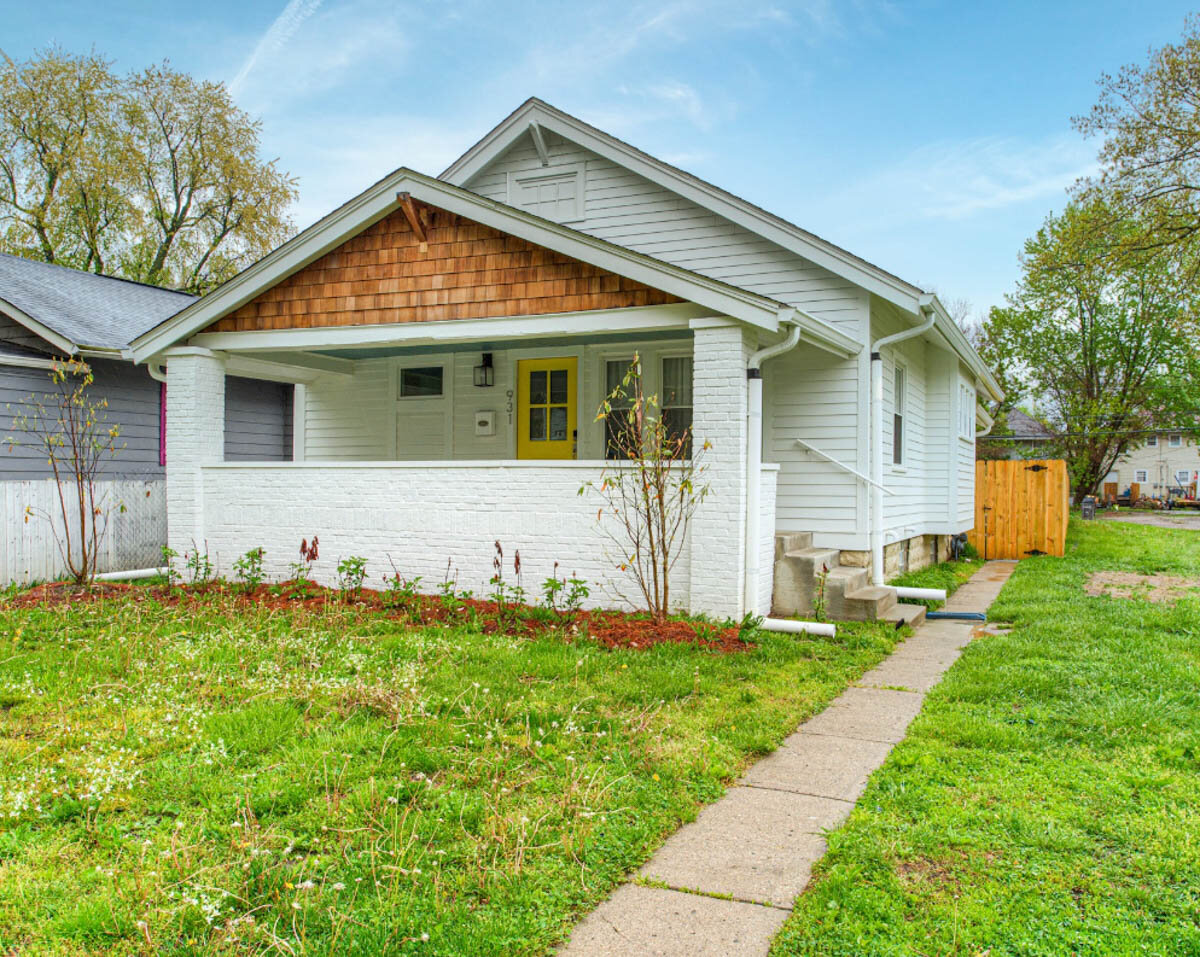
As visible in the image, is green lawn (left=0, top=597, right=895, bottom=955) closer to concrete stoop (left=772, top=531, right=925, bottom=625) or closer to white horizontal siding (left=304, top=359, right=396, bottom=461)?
concrete stoop (left=772, top=531, right=925, bottom=625)

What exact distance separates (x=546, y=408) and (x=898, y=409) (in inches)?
179

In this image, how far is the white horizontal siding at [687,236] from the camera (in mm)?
9289

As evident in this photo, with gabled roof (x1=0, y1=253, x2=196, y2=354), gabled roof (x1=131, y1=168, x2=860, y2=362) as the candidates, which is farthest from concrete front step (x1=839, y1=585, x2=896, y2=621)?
gabled roof (x1=0, y1=253, x2=196, y2=354)

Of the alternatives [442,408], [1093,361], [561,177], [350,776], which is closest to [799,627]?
[350,776]

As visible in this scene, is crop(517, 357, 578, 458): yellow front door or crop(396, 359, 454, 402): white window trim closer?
crop(517, 357, 578, 458): yellow front door

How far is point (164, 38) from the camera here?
2259 cm

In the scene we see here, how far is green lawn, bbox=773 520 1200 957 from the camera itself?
2.59 meters

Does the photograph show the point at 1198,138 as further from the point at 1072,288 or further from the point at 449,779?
the point at 449,779

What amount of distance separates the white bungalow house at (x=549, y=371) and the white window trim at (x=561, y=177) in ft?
0.10

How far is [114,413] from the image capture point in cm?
1152

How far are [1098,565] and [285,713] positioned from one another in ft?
39.1

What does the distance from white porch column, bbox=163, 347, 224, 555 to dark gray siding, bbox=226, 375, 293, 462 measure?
3755 millimetres

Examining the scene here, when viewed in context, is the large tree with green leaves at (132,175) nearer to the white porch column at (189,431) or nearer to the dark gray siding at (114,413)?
the dark gray siding at (114,413)

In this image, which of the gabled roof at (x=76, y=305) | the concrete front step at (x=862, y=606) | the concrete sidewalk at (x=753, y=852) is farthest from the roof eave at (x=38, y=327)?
the concrete sidewalk at (x=753, y=852)
